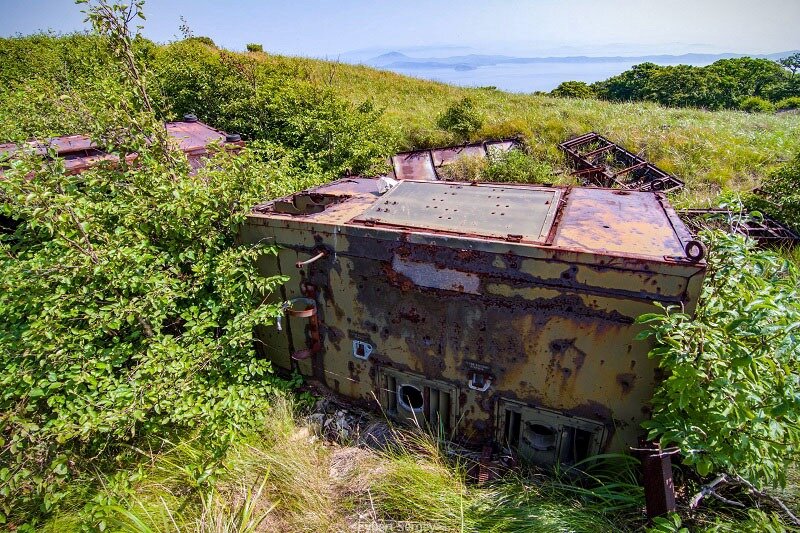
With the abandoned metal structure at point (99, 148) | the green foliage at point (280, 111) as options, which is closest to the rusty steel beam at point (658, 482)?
the abandoned metal structure at point (99, 148)

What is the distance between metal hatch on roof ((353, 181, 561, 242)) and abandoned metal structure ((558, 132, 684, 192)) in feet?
13.9

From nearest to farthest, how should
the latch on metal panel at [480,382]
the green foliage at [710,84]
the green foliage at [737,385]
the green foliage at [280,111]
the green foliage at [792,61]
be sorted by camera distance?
1. the green foliage at [737,385]
2. the latch on metal panel at [480,382]
3. the green foliage at [280,111]
4. the green foliage at [710,84]
5. the green foliage at [792,61]

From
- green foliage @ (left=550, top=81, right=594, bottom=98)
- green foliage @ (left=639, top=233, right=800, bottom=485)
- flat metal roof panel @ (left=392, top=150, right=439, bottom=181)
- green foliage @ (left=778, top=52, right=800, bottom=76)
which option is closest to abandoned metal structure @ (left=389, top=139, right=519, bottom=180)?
flat metal roof panel @ (left=392, top=150, right=439, bottom=181)

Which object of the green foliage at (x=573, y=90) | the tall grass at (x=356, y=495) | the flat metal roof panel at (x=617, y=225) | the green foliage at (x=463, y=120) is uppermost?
the green foliage at (x=573, y=90)

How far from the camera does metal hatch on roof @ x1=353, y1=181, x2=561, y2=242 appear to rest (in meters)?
2.71

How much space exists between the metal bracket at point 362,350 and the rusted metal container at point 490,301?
0.4 inches

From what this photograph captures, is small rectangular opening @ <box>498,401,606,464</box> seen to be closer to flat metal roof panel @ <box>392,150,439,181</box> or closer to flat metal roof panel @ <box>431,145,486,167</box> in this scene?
flat metal roof panel @ <box>392,150,439,181</box>

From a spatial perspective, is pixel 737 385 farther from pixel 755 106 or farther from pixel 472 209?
pixel 755 106

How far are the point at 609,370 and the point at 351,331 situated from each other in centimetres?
178

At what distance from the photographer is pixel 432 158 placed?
7895 mm

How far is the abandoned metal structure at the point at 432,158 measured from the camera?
7.49m

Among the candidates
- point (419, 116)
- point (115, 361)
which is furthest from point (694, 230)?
point (419, 116)

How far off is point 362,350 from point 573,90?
27.5 metres

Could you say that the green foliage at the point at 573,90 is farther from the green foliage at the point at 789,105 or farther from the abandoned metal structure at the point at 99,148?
the abandoned metal structure at the point at 99,148
